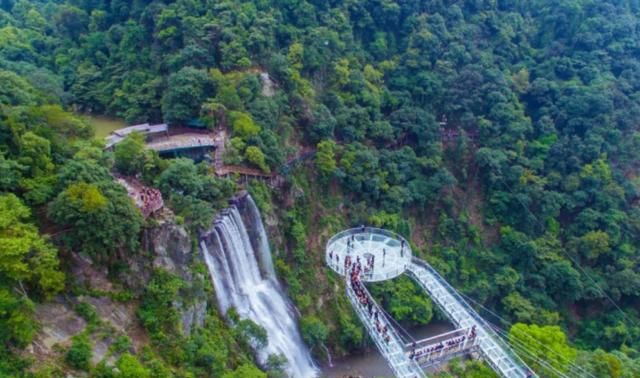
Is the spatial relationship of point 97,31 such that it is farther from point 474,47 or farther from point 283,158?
point 474,47

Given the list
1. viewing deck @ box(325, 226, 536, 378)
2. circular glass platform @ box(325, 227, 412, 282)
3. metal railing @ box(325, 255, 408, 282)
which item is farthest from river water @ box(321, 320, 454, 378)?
metal railing @ box(325, 255, 408, 282)

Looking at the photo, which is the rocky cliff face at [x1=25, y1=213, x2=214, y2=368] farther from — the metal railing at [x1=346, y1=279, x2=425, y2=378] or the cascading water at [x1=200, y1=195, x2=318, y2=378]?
the metal railing at [x1=346, y1=279, x2=425, y2=378]

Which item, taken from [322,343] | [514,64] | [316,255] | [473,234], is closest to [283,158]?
[316,255]

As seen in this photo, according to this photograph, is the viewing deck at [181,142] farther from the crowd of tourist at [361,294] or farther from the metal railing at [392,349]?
the metal railing at [392,349]

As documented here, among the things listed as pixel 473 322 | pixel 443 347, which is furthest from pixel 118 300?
pixel 473 322

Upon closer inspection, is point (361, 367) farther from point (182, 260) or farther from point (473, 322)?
point (182, 260)
